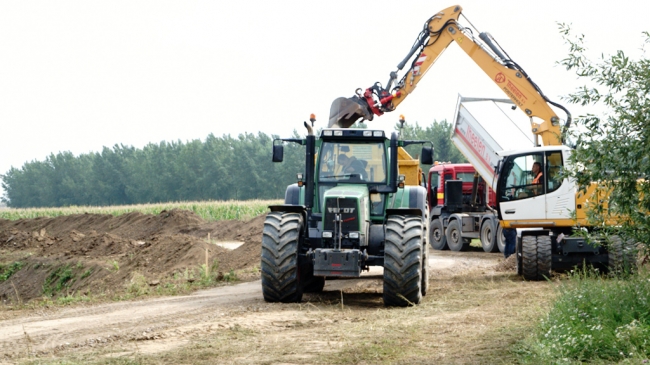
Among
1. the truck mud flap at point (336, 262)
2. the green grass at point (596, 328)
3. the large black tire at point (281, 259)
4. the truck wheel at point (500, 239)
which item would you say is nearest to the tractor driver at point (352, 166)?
the large black tire at point (281, 259)

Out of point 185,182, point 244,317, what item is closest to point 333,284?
point 244,317

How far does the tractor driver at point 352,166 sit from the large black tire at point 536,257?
3.91 meters

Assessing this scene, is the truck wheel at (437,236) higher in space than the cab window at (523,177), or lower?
lower

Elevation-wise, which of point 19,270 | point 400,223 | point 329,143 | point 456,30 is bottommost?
point 19,270

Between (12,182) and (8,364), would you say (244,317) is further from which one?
(12,182)

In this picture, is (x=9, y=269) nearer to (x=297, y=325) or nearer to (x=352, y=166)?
(x=352, y=166)

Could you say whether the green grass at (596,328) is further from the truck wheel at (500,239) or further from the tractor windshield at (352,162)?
the truck wheel at (500,239)

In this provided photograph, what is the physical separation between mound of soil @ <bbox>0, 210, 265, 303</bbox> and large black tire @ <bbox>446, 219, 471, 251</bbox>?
6210 mm

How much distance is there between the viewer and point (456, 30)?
2070 centimetres

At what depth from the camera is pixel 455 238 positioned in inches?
1011

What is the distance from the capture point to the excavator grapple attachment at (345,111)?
19.3 meters

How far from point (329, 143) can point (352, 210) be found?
161 cm

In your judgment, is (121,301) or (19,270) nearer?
(121,301)

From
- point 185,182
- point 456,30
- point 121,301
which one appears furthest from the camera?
point 185,182
